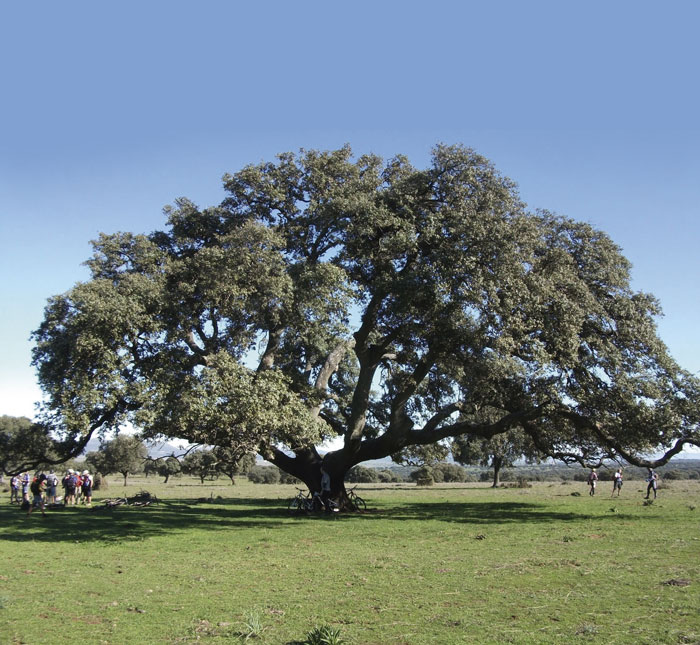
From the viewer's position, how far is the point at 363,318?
23.1 m

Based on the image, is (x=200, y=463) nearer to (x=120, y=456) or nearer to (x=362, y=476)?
(x=120, y=456)

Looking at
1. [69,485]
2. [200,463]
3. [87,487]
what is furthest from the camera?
[200,463]

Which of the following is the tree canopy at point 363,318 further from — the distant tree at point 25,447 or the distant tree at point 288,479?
the distant tree at point 288,479

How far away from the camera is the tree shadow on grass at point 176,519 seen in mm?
17498

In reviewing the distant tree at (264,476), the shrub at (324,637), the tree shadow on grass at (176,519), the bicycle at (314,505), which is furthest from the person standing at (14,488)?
the distant tree at (264,476)

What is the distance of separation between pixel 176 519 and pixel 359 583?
14.6 m

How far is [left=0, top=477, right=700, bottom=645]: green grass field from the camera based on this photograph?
23.6 ft

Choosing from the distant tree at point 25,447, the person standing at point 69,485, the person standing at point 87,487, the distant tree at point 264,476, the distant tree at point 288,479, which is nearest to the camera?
the distant tree at point 25,447

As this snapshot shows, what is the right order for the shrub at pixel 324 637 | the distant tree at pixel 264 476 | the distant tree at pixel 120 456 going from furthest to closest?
the distant tree at pixel 264 476 < the distant tree at pixel 120 456 < the shrub at pixel 324 637

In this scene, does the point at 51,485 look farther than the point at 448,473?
No

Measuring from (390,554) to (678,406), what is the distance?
499 inches

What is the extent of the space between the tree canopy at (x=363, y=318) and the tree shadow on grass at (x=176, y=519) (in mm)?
2904

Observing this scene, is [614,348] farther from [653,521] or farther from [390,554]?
Result: [390,554]

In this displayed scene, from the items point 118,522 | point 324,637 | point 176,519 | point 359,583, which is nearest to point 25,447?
point 118,522
